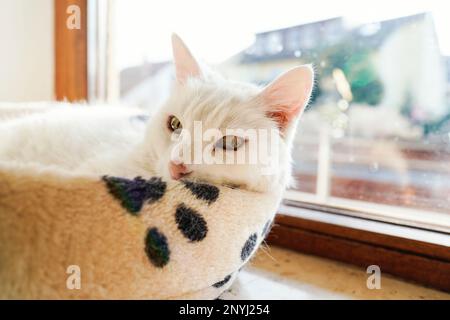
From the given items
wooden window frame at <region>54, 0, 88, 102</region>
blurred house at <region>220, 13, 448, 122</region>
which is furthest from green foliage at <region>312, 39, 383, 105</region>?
wooden window frame at <region>54, 0, 88, 102</region>

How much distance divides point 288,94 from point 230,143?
162mm

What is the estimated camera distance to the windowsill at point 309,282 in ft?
2.79

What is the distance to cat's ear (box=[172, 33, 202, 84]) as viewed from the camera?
88 centimetres

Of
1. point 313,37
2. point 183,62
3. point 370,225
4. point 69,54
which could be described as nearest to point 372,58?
point 313,37

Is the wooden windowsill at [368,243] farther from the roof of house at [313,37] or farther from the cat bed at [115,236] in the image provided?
the roof of house at [313,37]

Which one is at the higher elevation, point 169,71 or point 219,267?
point 169,71

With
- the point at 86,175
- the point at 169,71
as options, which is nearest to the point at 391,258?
the point at 86,175

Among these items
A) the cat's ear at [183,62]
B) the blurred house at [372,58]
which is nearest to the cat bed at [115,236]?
the cat's ear at [183,62]

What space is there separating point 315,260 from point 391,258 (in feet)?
0.65

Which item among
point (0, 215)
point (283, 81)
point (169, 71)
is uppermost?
point (169, 71)

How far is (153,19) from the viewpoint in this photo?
5.35 feet

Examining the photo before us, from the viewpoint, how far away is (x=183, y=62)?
2.97ft

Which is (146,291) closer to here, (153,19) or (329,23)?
(329,23)

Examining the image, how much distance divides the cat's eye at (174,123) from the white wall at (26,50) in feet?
3.31
